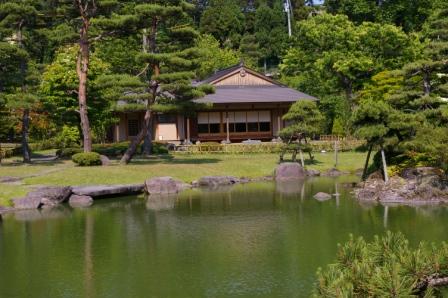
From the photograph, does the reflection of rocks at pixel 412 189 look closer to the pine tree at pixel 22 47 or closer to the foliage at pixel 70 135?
the pine tree at pixel 22 47

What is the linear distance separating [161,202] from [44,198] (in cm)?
536

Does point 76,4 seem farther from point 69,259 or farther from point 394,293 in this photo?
point 394,293

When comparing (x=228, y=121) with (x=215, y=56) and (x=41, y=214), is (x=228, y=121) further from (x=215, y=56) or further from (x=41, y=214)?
(x=41, y=214)

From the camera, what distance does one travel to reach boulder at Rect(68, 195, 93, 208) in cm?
2660

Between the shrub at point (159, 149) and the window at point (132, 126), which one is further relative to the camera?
the window at point (132, 126)

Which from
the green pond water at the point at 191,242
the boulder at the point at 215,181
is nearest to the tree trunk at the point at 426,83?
the green pond water at the point at 191,242

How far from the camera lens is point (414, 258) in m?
7.31

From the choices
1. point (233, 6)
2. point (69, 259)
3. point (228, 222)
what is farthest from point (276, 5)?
point (69, 259)

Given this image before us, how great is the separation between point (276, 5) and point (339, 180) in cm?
5489

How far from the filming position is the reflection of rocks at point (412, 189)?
24.6m

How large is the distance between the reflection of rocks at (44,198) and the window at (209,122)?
74.5ft

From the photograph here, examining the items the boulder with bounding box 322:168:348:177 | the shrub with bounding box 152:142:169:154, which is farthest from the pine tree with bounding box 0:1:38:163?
the boulder with bounding box 322:168:348:177

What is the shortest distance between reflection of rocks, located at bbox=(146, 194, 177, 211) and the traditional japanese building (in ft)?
62.2

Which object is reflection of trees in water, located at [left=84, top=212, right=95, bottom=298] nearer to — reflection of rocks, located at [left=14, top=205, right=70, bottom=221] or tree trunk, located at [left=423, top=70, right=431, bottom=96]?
reflection of rocks, located at [left=14, top=205, right=70, bottom=221]
